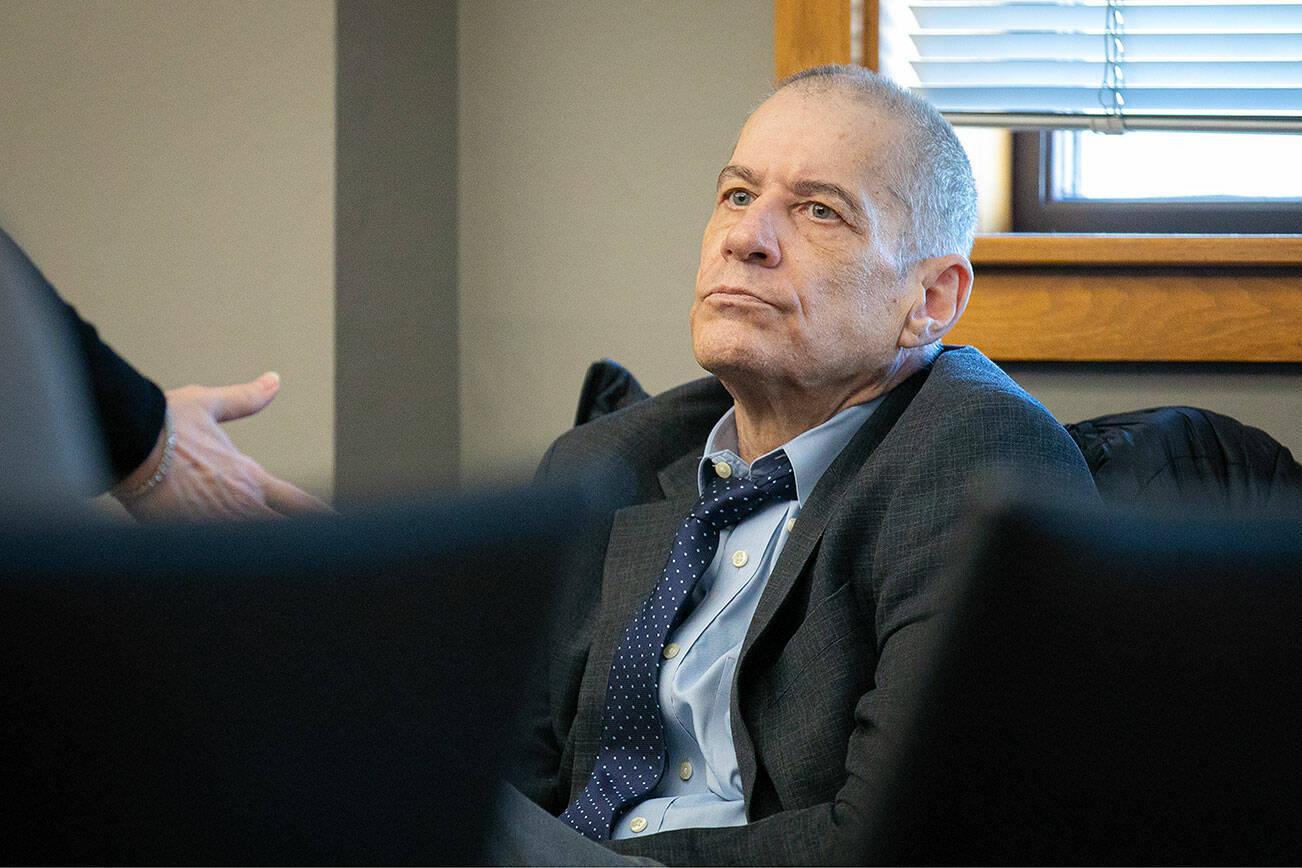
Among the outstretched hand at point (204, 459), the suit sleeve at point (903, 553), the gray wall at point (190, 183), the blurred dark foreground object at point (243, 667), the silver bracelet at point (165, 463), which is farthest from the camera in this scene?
the gray wall at point (190, 183)

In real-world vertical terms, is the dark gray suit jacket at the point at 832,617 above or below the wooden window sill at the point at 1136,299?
below

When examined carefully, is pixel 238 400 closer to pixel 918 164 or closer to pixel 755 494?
pixel 755 494

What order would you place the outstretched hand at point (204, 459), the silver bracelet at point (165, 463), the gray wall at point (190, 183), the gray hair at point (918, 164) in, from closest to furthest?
the outstretched hand at point (204, 459) → the silver bracelet at point (165, 463) → the gray hair at point (918, 164) → the gray wall at point (190, 183)

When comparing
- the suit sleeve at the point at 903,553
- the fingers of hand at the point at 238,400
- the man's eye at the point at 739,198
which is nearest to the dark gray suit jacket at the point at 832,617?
the suit sleeve at the point at 903,553

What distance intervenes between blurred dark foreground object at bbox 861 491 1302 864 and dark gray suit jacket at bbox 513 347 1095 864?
1.97 ft

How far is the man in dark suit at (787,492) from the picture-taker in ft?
3.64

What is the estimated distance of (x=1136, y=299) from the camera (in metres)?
1.70

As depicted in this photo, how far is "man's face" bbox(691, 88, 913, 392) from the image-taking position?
132cm

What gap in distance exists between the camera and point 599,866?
949 millimetres

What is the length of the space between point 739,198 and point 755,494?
36cm

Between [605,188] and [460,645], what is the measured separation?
5.78 feet

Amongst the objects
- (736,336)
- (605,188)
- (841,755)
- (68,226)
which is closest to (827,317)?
(736,336)

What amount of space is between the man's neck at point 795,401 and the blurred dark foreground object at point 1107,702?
38.5 inches

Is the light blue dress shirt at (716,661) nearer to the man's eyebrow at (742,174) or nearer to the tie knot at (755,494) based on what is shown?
the tie knot at (755,494)
